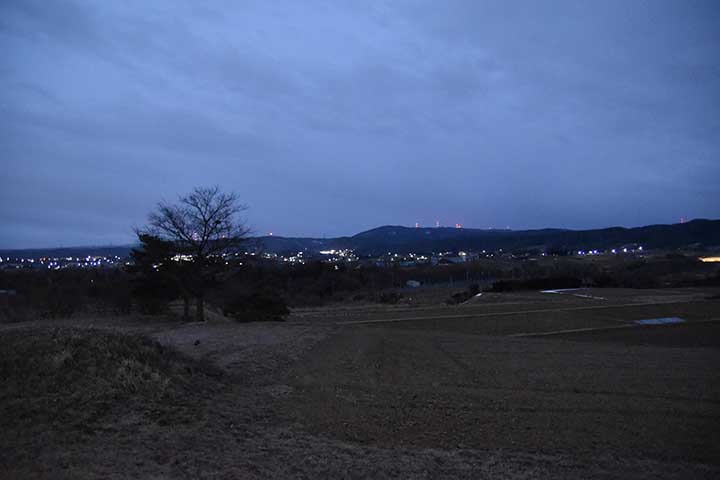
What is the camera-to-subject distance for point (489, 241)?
14212cm

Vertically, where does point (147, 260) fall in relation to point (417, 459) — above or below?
above

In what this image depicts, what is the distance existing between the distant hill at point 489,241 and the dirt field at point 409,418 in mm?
81204

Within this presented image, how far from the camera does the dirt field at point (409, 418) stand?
16.1 ft

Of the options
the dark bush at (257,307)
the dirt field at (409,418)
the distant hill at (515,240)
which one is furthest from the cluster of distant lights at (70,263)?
the dirt field at (409,418)

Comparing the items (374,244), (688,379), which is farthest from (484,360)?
(374,244)

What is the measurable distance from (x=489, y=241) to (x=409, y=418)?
462ft

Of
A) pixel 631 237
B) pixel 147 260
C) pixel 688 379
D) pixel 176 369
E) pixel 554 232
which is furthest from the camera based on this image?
pixel 554 232

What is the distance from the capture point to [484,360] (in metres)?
11.1

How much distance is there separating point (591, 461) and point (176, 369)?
6407 millimetres

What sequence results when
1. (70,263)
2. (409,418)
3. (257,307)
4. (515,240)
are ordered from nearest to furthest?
1. (409,418)
2. (257,307)
3. (70,263)
4. (515,240)

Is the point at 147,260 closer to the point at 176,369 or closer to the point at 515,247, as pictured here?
the point at 176,369

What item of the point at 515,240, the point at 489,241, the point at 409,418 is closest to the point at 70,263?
the point at 409,418

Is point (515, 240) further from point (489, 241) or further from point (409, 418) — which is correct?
point (409, 418)

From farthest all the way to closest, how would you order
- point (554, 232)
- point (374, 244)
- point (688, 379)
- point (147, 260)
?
point (374, 244) < point (554, 232) < point (147, 260) < point (688, 379)
